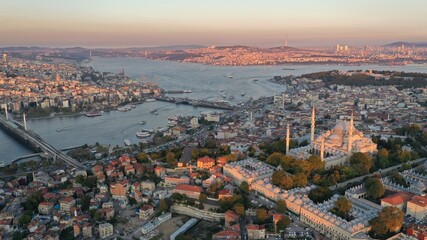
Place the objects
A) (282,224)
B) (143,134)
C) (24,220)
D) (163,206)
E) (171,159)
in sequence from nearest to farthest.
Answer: (282,224) < (24,220) < (163,206) < (171,159) < (143,134)

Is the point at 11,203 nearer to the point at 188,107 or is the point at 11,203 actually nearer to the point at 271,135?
the point at 271,135

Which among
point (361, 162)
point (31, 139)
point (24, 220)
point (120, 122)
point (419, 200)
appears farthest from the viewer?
point (120, 122)

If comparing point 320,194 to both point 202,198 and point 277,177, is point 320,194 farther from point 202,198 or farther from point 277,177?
point 202,198

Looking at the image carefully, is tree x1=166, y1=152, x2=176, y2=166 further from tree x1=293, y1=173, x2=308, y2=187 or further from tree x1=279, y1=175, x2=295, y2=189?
tree x1=293, y1=173, x2=308, y2=187

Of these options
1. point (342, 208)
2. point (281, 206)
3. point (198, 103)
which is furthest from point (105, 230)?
point (198, 103)

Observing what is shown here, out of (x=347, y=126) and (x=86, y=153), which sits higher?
(x=347, y=126)

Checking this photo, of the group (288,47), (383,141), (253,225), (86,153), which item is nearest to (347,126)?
(383,141)

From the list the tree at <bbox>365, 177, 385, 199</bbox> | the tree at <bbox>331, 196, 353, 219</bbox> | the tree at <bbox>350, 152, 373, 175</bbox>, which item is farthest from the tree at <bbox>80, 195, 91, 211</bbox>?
the tree at <bbox>350, 152, 373, 175</bbox>
